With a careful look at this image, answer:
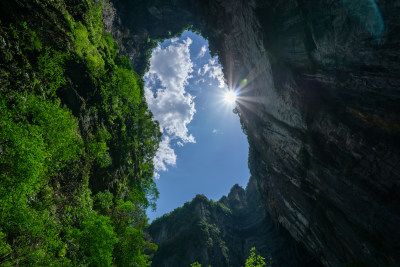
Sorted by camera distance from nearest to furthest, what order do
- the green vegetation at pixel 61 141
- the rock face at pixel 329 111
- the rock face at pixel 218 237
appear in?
the green vegetation at pixel 61 141 < the rock face at pixel 329 111 < the rock face at pixel 218 237

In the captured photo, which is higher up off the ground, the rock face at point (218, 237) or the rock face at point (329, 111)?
the rock face at point (218, 237)

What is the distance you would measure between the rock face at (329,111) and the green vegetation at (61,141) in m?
17.8

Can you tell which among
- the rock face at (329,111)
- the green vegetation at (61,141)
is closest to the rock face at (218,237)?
the rock face at (329,111)

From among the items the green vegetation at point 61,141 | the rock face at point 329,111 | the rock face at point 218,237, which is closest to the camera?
the green vegetation at point 61,141

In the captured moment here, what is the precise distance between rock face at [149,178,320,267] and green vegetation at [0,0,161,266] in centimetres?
3823

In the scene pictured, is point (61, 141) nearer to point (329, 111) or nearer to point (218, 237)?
point (329, 111)

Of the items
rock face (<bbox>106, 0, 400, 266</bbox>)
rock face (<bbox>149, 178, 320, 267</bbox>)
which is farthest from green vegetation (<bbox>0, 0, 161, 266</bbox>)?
rock face (<bbox>149, 178, 320, 267</bbox>)

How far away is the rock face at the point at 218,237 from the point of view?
45.3 m

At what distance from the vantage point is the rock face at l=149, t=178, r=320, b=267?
45.3 meters

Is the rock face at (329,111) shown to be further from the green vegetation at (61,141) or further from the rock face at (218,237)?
the rock face at (218,237)

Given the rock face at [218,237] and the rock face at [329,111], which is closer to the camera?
the rock face at [329,111]

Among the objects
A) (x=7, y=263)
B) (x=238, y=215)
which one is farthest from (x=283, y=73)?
(x=238, y=215)

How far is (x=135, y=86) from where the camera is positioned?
2442 cm

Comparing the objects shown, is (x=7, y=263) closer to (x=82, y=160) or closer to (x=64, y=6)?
(x=82, y=160)
